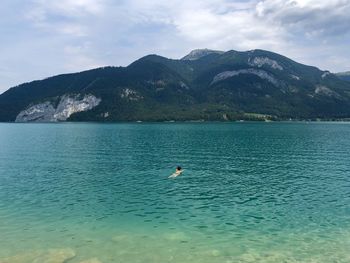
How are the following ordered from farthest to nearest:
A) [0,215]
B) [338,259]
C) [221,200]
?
[221,200] → [0,215] → [338,259]

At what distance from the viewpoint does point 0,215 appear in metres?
47.3

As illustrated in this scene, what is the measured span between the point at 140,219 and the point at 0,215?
18344mm

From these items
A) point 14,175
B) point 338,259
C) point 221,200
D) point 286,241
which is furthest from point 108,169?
point 338,259

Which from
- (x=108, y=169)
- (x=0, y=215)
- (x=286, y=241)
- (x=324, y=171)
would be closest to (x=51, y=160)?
(x=108, y=169)

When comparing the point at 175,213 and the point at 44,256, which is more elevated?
the point at 175,213

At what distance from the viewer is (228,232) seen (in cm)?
4044

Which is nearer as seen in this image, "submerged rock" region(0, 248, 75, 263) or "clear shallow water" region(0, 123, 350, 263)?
"submerged rock" region(0, 248, 75, 263)

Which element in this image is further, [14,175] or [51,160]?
[51,160]

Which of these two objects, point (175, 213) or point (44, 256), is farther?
point (175, 213)

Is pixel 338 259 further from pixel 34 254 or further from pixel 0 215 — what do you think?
pixel 0 215

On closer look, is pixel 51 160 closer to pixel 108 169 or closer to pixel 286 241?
pixel 108 169

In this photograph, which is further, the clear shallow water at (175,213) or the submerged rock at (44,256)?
the clear shallow water at (175,213)

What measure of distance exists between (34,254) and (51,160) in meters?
71.3

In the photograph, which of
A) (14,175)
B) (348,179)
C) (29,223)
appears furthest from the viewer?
(14,175)
